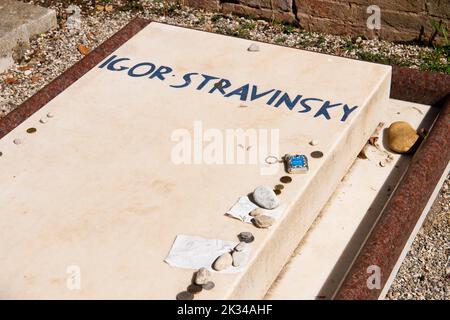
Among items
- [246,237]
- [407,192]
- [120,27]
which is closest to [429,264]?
[407,192]

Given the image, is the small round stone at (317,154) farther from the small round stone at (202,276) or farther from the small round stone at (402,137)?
the small round stone at (202,276)

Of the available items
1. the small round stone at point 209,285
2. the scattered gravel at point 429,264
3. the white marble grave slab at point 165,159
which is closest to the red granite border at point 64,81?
the white marble grave slab at point 165,159

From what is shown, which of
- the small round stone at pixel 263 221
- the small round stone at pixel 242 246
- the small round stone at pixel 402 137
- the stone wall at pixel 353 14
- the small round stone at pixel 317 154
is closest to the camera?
the small round stone at pixel 242 246

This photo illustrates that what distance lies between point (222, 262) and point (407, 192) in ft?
4.19

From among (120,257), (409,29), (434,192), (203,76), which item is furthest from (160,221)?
(409,29)

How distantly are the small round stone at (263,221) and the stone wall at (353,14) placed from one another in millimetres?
3446

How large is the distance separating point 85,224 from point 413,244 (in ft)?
6.94

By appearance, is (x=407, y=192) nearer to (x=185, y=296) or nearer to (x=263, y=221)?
(x=263, y=221)

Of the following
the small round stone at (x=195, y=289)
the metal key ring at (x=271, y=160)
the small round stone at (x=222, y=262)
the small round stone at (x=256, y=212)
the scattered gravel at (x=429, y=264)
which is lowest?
the scattered gravel at (x=429, y=264)

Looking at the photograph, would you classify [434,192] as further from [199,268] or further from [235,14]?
[235,14]

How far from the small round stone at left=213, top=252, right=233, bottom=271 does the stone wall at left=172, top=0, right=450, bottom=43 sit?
379 centimetres

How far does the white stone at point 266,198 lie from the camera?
3.99 metres
